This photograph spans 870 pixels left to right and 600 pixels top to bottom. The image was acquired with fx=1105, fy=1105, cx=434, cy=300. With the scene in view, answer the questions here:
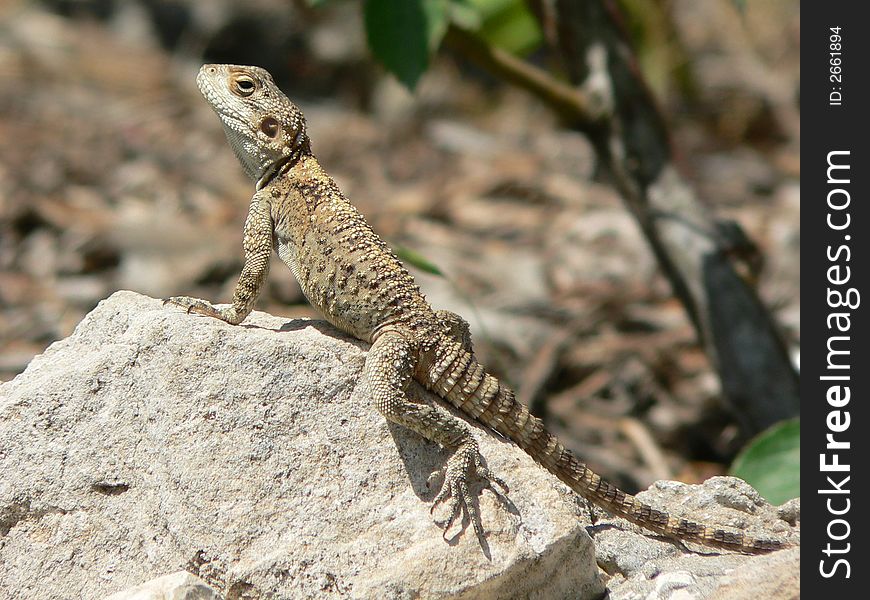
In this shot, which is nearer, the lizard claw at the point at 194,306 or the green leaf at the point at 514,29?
the lizard claw at the point at 194,306

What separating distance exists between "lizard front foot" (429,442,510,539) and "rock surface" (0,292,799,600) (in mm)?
47

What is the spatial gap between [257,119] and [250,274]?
33.4 inches

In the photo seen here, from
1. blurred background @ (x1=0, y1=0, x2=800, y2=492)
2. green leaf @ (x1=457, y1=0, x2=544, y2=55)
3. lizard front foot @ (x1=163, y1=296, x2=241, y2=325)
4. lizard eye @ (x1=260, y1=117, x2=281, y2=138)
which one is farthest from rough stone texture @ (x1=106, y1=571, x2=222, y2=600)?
green leaf @ (x1=457, y1=0, x2=544, y2=55)

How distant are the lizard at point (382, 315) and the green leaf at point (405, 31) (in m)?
0.57

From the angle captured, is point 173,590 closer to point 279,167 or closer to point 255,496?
point 255,496

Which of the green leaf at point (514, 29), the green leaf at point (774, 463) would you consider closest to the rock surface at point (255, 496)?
the green leaf at point (774, 463)

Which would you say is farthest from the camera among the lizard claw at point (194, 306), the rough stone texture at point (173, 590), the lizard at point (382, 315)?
the lizard claw at point (194, 306)

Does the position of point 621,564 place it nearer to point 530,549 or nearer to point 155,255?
point 530,549

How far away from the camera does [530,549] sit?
404cm

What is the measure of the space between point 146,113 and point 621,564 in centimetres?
939

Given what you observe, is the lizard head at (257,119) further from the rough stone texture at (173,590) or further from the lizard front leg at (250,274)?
the rough stone texture at (173,590)

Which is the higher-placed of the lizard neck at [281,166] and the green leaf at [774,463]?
the lizard neck at [281,166]

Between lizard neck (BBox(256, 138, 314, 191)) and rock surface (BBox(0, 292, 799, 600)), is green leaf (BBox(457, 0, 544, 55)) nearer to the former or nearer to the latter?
lizard neck (BBox(256, 138, 314, 191))

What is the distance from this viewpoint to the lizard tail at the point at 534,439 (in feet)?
14.9
